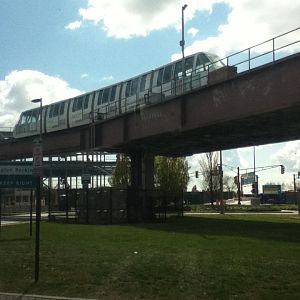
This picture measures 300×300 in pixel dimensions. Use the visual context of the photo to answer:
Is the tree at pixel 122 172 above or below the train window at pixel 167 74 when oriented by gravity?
below

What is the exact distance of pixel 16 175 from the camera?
1811 centimetres

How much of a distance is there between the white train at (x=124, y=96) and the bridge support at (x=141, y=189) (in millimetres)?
5014

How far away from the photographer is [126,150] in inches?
1645

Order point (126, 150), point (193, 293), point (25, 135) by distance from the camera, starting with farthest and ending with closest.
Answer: point (25, 135) → point (126, 150) → point (193, 293)

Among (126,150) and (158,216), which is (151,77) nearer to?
(126,150)

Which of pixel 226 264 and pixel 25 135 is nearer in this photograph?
pixel 226 264

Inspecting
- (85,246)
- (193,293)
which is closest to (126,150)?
Result: (85,246)

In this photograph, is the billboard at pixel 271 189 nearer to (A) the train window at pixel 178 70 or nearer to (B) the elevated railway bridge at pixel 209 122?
(B) the elevated railway bridge at pixel 209 122

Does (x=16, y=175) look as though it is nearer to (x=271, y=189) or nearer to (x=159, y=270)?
(x=159, y=270)

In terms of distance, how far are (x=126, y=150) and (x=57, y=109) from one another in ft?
25.8

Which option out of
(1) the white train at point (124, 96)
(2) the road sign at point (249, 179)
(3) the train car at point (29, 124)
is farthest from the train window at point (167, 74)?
(2) the road sign at point (249, 179)

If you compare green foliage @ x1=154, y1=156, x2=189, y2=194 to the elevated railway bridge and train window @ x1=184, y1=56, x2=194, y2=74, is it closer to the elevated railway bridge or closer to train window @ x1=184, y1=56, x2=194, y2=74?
the elevated railway bridge

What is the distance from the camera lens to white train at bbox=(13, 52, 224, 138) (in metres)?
31.3

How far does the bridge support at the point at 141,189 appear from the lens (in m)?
39.2
